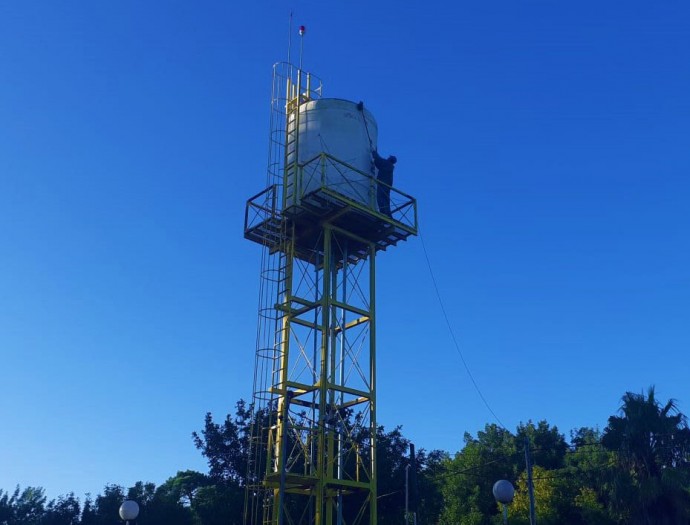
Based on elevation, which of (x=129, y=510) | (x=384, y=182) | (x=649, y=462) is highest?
(x=384, y=182)

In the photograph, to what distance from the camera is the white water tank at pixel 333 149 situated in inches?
1304

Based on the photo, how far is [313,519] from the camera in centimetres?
3072

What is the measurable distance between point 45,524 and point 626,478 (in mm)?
31817

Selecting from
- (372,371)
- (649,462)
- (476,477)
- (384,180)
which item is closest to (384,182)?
(384,180)

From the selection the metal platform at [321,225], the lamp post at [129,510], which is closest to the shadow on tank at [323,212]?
the metal platform at [321,225]

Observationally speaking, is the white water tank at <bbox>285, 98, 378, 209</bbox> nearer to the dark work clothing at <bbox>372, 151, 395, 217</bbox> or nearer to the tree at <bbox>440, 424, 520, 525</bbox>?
the dark work clothing at <bbox>372, 151, 395, 217</bbox>

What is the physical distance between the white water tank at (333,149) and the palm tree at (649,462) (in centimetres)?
1609

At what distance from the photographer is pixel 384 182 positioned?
114 ft

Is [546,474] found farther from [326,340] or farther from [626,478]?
[326,340]

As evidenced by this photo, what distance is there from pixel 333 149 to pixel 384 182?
2543 millimetres

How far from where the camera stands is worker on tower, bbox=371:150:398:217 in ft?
113

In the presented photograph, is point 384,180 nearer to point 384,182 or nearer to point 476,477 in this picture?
point 384,182

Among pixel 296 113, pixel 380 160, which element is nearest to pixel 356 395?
pixel 380 160

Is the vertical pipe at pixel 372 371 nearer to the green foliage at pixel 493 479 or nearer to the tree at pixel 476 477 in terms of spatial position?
the green foliage at pixel 493 479
